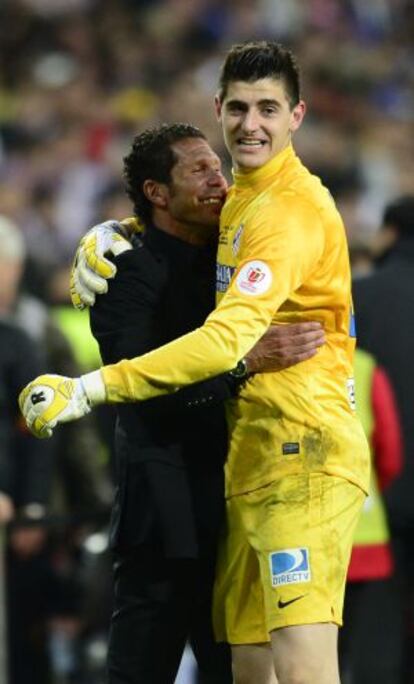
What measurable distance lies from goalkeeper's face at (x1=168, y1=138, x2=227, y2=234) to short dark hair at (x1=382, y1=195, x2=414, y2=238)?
2.15m

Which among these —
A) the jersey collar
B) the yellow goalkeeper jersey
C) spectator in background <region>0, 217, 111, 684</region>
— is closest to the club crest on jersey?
the yellow goalkeeper jersey

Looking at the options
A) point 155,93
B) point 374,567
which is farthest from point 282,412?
point 155,93

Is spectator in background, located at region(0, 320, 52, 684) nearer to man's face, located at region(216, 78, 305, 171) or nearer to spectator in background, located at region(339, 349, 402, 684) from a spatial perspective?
spectator in background, located at region(339, 349, 402, 684)

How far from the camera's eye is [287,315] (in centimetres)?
492

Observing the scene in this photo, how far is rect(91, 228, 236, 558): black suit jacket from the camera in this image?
200 inches

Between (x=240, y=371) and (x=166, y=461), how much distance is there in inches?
14.8

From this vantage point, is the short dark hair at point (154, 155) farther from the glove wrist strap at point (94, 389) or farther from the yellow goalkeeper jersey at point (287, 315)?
the glove wrist strap at point (94, 389)

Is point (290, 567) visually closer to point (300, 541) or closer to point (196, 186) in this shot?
point (300, 541)

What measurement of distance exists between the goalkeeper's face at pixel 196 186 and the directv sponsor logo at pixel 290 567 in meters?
0.96

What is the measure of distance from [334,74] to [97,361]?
6.34 metres

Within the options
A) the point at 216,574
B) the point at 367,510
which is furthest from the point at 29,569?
the point at 216,574

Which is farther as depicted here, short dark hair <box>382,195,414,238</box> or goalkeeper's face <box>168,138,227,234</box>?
short dark hair <box>382,195,414,238</box>

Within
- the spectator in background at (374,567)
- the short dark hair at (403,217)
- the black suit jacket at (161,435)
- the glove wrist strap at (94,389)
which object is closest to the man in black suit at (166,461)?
the black suit jacket at (161,435)

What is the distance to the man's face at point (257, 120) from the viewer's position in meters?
4.92
